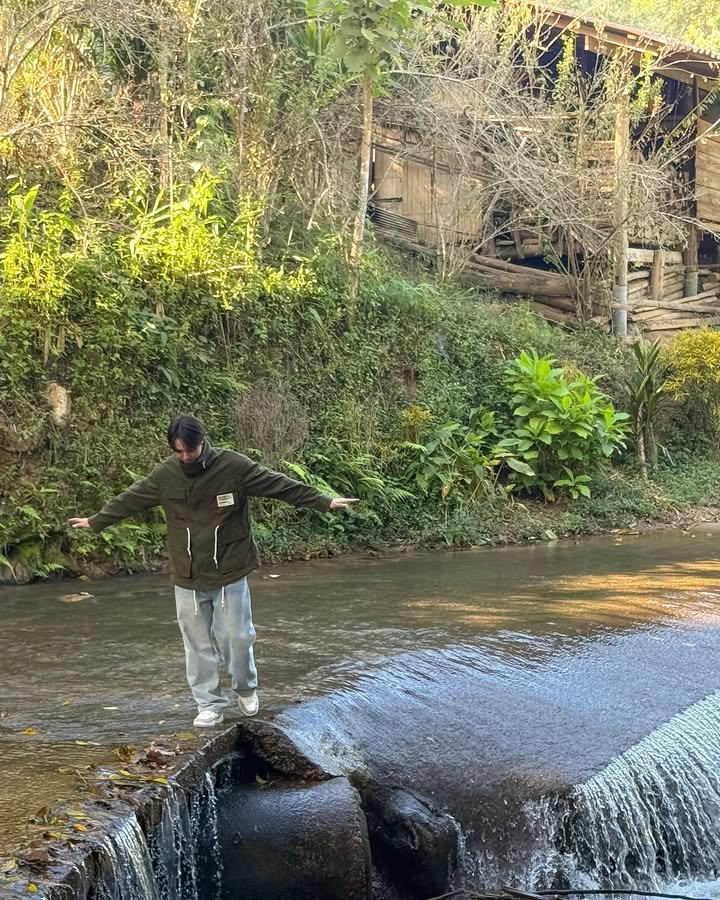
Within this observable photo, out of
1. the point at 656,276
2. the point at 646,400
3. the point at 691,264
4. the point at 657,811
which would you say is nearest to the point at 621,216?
the point at 656,276

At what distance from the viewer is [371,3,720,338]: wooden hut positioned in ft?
58.8

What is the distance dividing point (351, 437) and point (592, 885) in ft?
24.6

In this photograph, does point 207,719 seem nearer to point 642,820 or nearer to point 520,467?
point 642,820

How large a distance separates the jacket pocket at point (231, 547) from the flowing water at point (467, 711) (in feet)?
3.09

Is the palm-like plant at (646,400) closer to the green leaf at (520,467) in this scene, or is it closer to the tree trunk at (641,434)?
the tree trunk at (641,434)

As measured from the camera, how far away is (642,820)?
21.2 feet

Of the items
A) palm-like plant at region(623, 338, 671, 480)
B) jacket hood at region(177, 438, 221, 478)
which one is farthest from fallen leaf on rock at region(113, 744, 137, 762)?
palm-like plant at region(623, 338, 671, 480)

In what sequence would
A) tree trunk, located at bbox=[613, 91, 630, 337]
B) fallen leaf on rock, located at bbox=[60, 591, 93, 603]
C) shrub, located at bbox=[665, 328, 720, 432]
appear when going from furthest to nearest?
tree trunk, located at bbox=[613, 91, 630, 337] → shrub, located at bbox=[665, 328, 720, 432] → fallen leaf on rock, located at bbox=[60, 591, 93, 603]

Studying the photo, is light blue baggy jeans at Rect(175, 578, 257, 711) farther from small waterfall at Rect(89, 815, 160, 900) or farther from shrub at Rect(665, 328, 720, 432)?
shrub at Rect(665, 328, 720, 432)

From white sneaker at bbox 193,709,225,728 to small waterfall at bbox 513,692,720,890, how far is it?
1.86 metres

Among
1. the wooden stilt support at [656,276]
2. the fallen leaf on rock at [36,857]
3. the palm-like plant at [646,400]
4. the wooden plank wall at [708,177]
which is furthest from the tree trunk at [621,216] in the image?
the fallen leaf on rock at [36,857]

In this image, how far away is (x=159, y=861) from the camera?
4957 millimetres

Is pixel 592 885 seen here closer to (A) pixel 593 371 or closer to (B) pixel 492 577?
(B) pixel 492 577

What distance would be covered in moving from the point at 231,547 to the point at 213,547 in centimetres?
10
